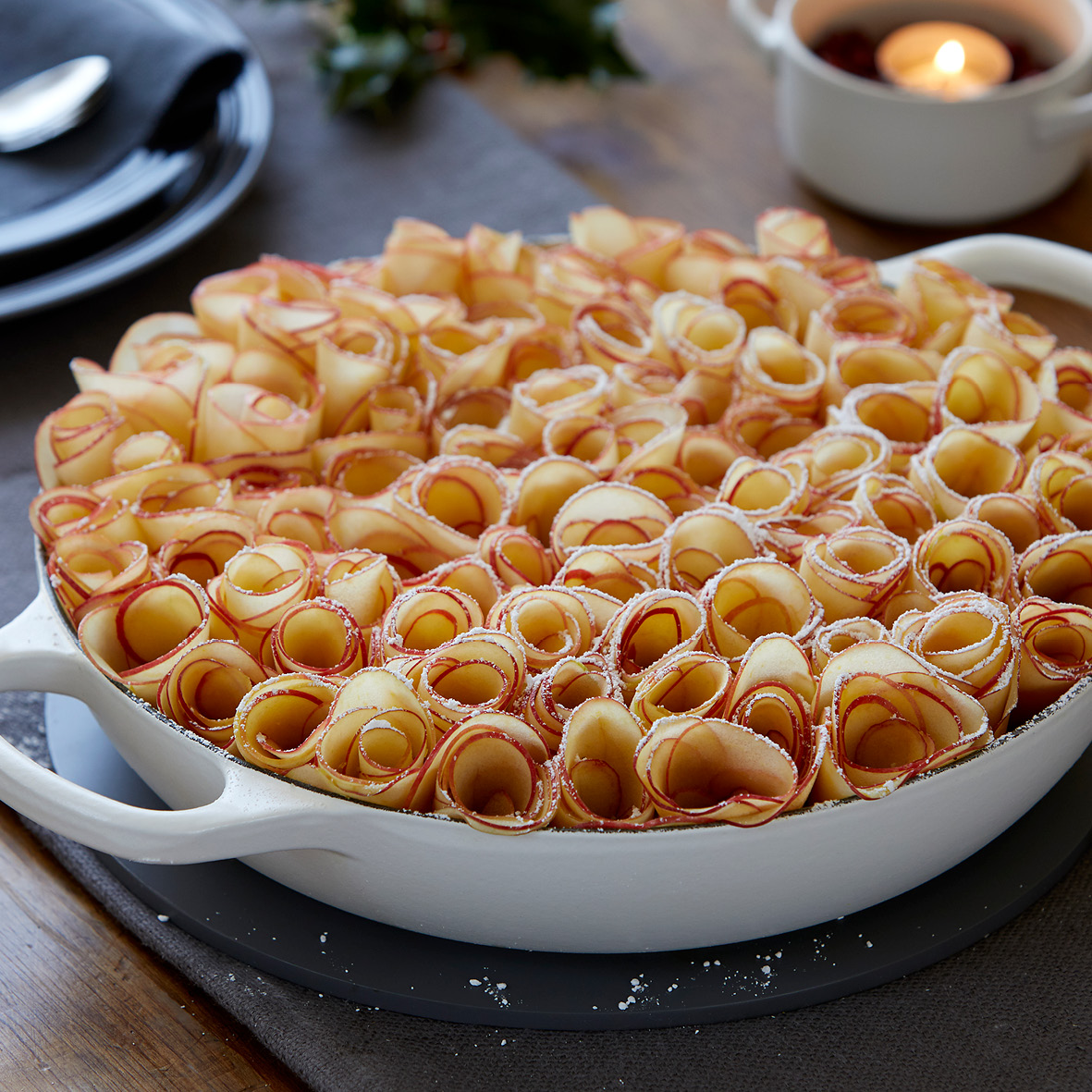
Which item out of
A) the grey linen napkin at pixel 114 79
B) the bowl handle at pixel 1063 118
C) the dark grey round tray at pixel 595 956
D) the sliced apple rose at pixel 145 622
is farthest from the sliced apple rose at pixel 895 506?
the grey linen napkin at pixel 114 79

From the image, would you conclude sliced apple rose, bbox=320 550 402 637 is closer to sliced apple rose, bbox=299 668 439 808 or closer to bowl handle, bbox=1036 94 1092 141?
sliced apple rose, bbox=299 668 439 808

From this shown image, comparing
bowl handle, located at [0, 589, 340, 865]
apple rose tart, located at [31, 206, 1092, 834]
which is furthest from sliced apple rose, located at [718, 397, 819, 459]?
bowl handle, located at [0, 589, 340, 865]

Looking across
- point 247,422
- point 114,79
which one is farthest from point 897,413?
point 114,79

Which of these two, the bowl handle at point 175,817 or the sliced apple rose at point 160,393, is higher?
the sliced apple rose at point 160,393

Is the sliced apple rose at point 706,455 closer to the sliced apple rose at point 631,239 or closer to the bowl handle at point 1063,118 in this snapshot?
the sliced apple rose at point 631,239

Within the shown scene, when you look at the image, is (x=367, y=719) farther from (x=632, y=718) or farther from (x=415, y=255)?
(x=415, y=255)

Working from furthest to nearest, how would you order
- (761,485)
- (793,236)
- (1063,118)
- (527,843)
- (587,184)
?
(587,184) → (1063,118) → (793,236) → (761,485) → (527,843)

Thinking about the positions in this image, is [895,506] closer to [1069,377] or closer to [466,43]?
[1069,377]
